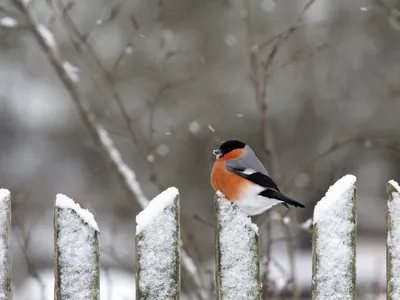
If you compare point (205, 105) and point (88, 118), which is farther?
point (205, 105)

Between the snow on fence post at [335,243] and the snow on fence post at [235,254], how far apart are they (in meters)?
0.16

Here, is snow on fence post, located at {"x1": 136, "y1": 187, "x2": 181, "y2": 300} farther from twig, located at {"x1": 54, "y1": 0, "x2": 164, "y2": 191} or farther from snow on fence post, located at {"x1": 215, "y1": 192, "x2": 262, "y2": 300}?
twig, located at {"x1": 54, "y1": 0, "x2": 164, "y2": 191}

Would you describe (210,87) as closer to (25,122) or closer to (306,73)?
(306,73)

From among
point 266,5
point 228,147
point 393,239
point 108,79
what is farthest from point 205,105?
point 393,239

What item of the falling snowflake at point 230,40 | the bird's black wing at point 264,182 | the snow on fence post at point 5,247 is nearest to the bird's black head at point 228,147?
the bird's black wing at point 264,182

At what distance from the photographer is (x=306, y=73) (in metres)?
10.3

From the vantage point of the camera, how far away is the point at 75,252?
178cm

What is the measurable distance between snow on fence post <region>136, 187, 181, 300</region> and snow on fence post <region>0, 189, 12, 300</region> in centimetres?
34

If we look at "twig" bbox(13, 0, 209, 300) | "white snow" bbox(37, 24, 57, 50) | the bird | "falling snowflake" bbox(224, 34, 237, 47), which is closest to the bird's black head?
the bird

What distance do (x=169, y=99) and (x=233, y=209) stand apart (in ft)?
27.3

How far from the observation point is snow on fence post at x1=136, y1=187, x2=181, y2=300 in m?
1.77

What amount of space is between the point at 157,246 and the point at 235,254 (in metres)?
0.21

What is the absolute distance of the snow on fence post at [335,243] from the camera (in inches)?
70.9

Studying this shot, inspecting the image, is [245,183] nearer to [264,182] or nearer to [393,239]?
[264,182]
